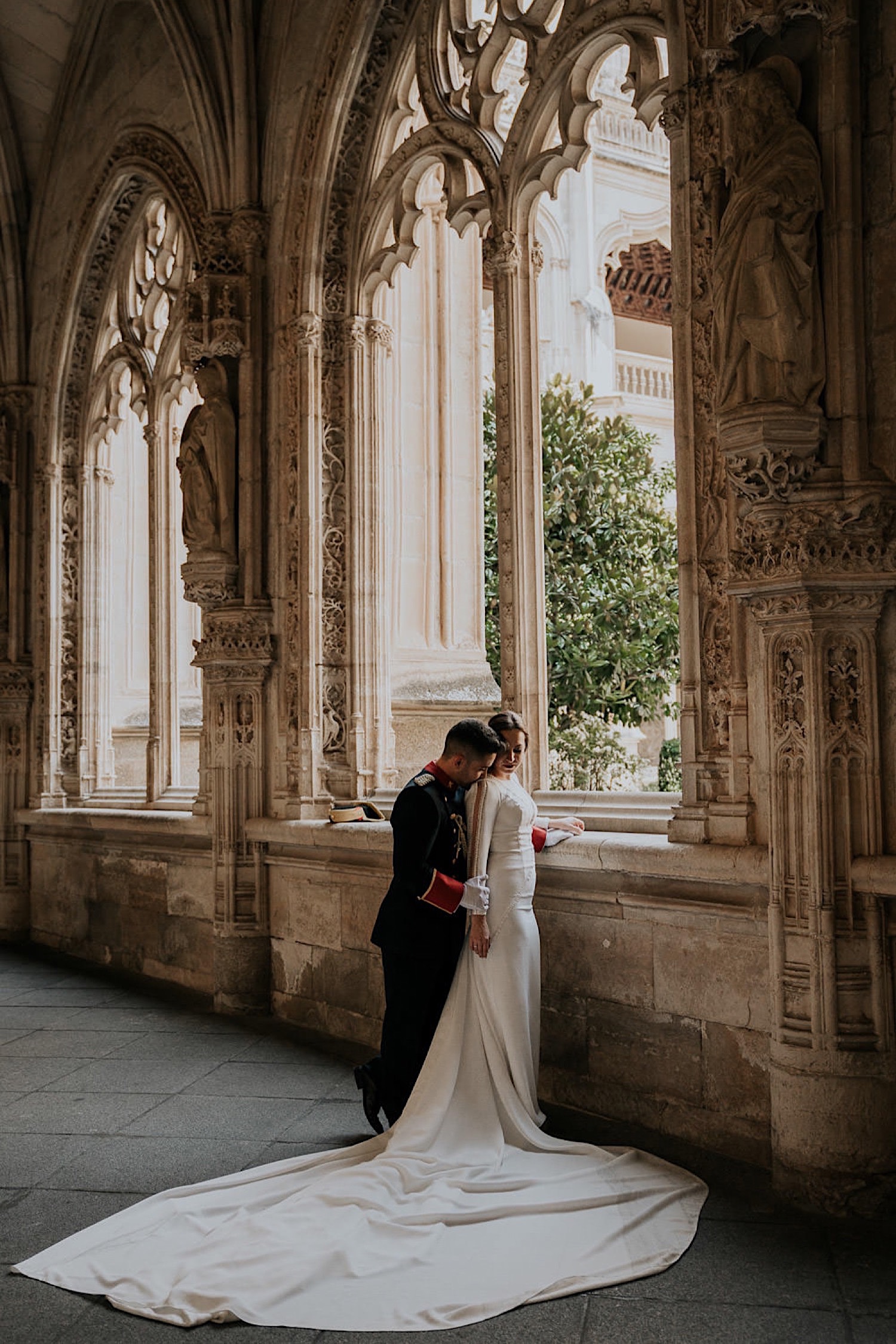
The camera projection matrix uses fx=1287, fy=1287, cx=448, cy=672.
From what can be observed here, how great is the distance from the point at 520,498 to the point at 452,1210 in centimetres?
301

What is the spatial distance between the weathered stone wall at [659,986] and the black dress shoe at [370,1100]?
718mm

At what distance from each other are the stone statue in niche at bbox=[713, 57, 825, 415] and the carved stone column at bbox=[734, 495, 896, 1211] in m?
0.27

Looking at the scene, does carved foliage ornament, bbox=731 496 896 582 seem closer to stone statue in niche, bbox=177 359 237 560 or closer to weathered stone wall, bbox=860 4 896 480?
weathered stone wall, bbox=860 4 896 480

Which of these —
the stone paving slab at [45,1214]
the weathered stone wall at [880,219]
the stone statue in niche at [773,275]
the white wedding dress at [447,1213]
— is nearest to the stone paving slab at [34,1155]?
the stone paving slab at [45,1214]

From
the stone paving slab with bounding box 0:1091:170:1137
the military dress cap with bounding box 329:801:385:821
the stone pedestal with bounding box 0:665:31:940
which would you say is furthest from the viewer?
the stone pedestal with bounding box 0:665:31:940

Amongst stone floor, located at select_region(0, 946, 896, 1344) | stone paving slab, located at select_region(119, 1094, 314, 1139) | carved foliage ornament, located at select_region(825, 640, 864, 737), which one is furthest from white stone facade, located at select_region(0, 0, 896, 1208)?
stone paving slab, located at select_region(119, 1094, 314, 1139)

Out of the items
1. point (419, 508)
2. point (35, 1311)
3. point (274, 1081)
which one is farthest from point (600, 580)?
point (35, 1311)

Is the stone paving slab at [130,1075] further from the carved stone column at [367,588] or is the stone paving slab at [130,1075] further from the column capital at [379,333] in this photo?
the column capital at [379,333]

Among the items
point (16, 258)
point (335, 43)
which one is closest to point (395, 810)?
point (335, 43)

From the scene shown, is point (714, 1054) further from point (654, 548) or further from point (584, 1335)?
point (654, 548)

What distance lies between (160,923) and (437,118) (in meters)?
4.88

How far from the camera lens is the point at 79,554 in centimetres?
1010

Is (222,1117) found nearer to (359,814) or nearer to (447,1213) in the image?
(447,1213)

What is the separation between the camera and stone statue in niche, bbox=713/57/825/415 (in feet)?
12.0
